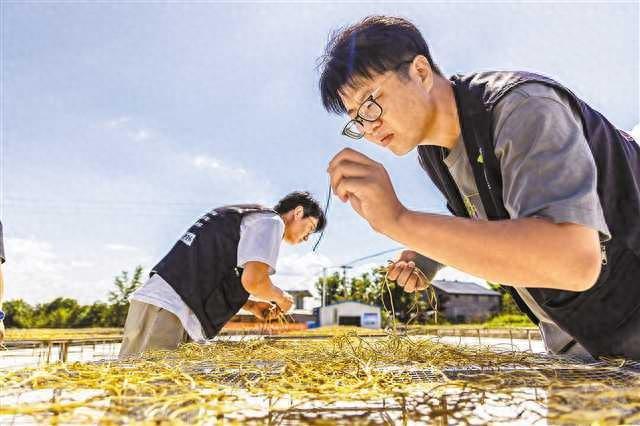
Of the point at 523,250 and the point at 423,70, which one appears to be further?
the point at 423,70

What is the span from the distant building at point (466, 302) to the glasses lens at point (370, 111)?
3903 cm

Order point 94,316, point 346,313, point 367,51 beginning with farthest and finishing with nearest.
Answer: point 346,313
point 94,316
point 367,51

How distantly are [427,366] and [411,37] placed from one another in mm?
883

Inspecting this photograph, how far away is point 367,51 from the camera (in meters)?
1.26

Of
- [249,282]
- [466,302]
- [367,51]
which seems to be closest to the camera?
[367,51]

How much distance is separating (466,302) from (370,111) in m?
41.3

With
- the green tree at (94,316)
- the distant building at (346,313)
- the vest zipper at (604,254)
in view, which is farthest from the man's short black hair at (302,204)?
the distant building at (346,313)

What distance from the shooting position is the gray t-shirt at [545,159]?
34.4 inches

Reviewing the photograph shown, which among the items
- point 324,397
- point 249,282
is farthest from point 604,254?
point 249,282

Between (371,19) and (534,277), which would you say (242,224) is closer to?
(371,19)

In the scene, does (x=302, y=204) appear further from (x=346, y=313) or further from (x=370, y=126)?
(x=346, y=313)

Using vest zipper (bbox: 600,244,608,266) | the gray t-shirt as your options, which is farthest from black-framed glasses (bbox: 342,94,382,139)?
vest zipper (bbox: 600,244,608,266)

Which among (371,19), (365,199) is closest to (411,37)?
(371,19)

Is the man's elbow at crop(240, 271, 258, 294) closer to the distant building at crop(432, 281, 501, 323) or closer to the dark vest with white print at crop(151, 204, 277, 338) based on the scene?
the dark vest with white print at crop(151, 204, 277, 338)
